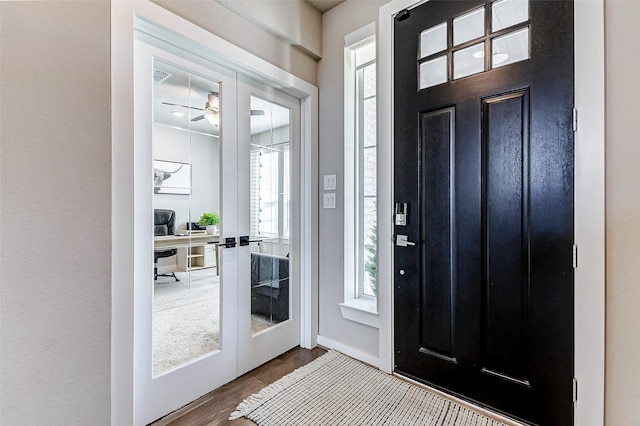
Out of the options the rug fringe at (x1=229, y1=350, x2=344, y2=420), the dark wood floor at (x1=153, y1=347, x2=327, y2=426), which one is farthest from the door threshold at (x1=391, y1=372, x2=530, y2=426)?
the dark wood floor at (x1=153, y1=347, x2=327, y2=426)

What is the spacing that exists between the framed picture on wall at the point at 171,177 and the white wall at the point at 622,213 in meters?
2.10

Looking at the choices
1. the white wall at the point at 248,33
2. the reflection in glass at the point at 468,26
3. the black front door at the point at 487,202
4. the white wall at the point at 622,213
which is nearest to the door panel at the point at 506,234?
the black front door at the point at 487,202

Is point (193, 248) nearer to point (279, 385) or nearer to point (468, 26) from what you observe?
point (279, 385)

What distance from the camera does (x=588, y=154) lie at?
1328 mm

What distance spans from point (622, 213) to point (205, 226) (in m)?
2.10

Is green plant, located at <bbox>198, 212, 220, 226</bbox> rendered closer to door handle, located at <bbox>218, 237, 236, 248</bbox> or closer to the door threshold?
door handle, located at <bbox>218, 237, 236, 248</bbox>

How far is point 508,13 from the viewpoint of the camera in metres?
1.57

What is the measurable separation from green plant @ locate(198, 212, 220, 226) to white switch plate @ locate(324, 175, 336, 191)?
91 cm

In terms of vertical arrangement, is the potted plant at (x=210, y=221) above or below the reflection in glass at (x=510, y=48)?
below

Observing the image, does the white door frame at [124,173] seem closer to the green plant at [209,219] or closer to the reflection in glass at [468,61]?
the green plant at [209,219]

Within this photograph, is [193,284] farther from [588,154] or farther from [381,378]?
[588,154]

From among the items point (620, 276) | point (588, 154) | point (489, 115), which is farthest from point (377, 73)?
point (620, 276)

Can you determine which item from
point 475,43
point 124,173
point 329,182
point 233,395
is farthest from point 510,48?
point 233,395

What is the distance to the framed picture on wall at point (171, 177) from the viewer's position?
5.24 ft
